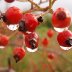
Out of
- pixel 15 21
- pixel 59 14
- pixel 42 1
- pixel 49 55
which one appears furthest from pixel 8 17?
pixel 49 55

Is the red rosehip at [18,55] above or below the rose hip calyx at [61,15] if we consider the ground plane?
below

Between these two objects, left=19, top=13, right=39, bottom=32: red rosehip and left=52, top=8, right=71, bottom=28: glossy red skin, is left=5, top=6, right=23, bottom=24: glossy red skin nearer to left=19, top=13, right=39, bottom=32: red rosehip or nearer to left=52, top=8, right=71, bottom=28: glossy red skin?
left=19, top=13, right=39, bottom=32: red rosehip

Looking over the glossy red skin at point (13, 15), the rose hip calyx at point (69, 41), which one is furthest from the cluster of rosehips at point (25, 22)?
the rose hip calyx at point (69, 41)

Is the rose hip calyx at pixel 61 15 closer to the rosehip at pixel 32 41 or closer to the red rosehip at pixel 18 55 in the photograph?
the rosehip at pixel 32 41

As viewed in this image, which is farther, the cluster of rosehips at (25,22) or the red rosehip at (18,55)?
the red rosehip at (18,55)

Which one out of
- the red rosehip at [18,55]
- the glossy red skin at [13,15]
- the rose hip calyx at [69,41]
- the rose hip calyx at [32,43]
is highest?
the glossy red skin at [13,15]

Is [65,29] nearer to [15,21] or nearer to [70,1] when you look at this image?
[15,21]

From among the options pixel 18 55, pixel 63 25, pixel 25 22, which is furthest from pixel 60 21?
pixel 18 55
